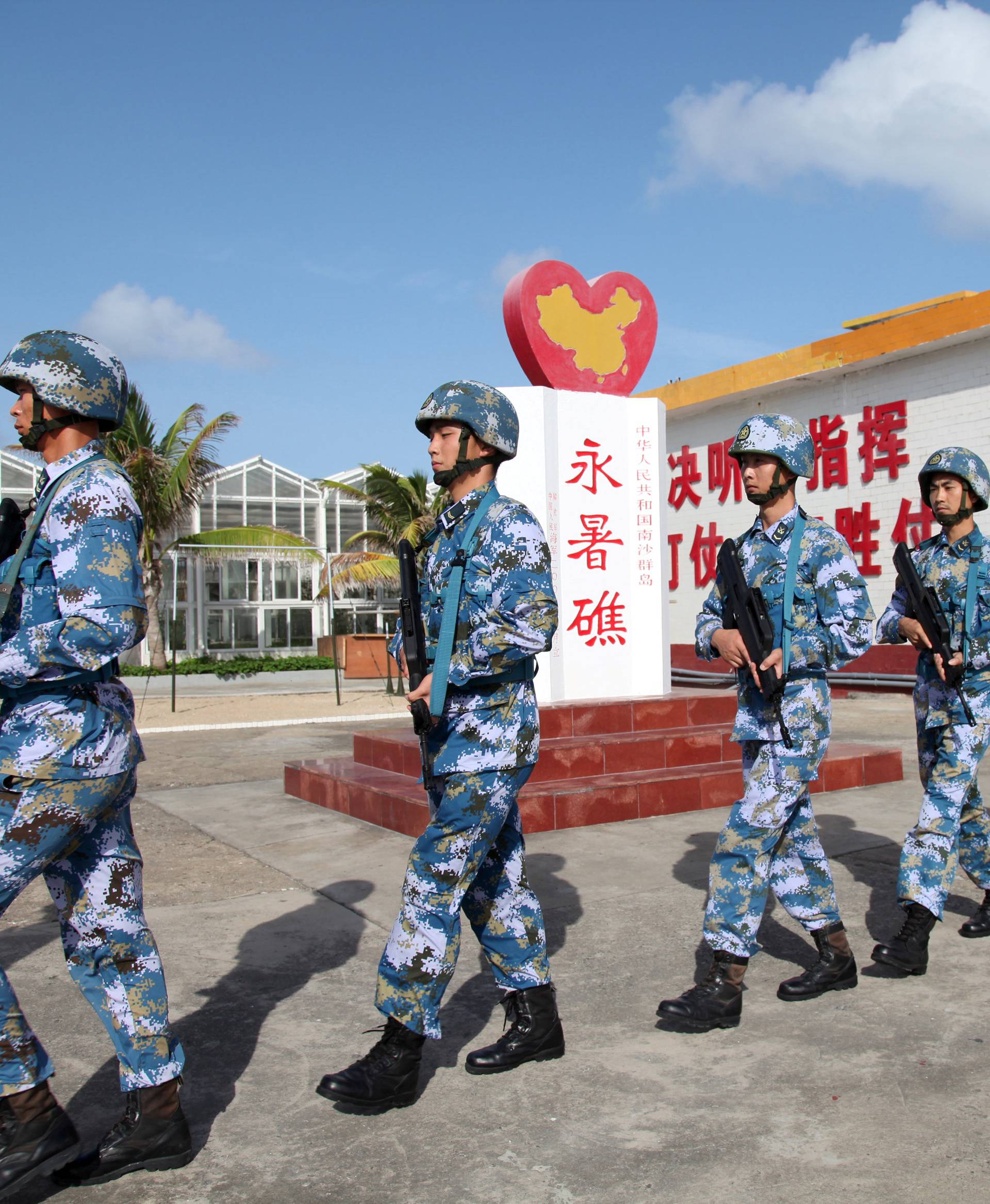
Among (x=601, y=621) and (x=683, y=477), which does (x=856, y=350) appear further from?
(x=601, y=621)

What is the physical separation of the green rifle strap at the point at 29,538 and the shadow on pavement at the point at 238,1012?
4.09 feet

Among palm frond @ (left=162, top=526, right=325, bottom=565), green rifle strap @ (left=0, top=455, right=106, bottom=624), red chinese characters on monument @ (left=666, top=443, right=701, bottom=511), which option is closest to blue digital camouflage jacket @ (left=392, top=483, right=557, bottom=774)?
green rifle strap @ (left=0, top=455, right=106, bottom=624)

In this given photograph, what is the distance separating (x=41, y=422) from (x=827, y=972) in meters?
2.82

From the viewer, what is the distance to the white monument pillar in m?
7.86

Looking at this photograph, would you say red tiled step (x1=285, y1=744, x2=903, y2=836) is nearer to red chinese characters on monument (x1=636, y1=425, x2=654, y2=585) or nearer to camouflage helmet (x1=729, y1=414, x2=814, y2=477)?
red chinese characters on monument (x1=636, y1=425, x2=654, y2=585)

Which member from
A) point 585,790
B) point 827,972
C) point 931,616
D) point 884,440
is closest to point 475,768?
point 827,972

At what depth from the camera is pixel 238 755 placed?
9.97 metres

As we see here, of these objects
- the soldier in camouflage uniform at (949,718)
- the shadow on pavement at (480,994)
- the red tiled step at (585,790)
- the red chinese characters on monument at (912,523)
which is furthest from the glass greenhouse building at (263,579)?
the soldier in camouflage uniform at (949,718)

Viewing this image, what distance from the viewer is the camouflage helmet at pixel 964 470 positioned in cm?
407

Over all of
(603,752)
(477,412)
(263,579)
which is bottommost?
(603,752)

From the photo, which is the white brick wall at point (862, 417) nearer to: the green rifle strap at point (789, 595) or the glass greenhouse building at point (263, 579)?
the glass greenhouse building at point (263, 579)

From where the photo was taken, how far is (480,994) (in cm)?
358

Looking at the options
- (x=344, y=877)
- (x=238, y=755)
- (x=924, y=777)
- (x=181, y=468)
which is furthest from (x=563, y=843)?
(x=181, y=468)

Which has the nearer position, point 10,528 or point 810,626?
point 10,528
